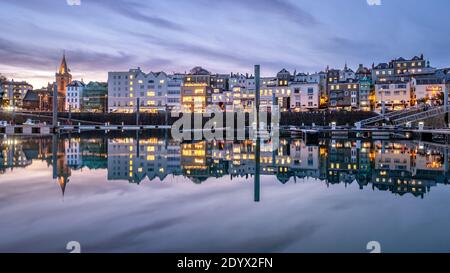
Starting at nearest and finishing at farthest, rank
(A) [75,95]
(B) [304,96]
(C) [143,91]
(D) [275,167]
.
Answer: (D) [275,167] → (B) [304,96] → (C) [143,91] → (A) [75,95]

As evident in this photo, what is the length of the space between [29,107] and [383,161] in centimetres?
11601

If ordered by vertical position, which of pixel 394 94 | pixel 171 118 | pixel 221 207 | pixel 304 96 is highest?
pixel 304 96

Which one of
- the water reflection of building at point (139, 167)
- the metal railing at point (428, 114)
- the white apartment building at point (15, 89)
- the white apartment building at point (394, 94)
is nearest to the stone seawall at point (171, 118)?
the white apartment building at point (394, 94)

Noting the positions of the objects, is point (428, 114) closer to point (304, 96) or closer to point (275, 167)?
point (275, 167)

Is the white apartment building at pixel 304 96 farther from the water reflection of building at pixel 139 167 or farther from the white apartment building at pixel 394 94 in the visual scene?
the water reflection of building at pixel 139 167

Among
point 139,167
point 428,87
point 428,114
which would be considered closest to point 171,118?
point 428,114

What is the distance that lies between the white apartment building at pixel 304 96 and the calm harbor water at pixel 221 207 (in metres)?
67.7

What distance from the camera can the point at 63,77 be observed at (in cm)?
13088

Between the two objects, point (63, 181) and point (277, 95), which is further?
point (277, 95)

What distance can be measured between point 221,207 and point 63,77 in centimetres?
13298

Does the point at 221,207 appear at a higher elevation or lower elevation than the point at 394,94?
lower

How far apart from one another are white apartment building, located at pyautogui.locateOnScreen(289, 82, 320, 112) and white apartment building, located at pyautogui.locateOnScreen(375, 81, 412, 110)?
37.7ft
